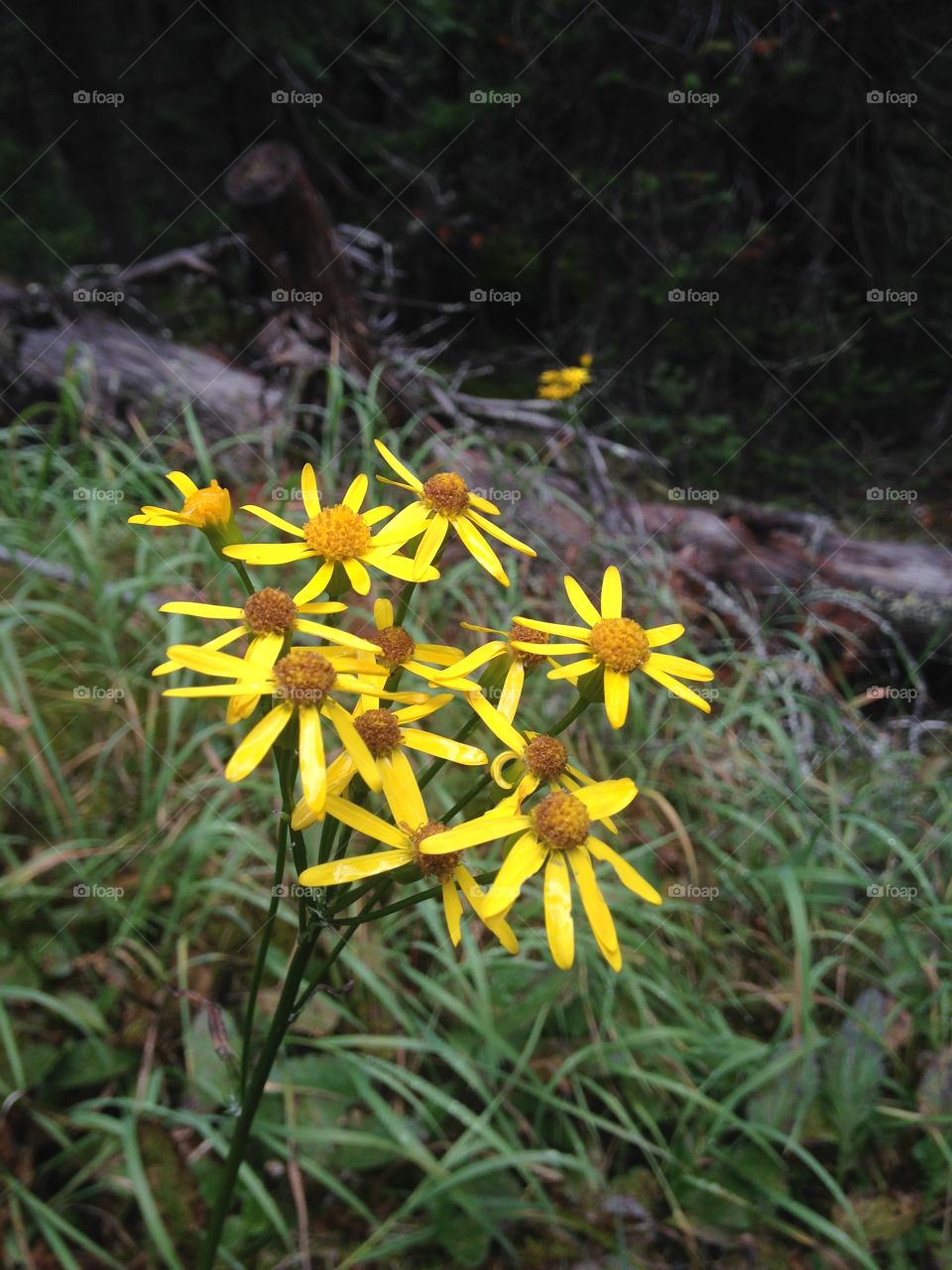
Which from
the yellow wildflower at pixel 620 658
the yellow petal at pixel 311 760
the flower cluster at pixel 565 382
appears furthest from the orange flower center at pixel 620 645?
the flower cluster at pixel 565 382

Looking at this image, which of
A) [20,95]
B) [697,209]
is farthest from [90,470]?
[20,95]

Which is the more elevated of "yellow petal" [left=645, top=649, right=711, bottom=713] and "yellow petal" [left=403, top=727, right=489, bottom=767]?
"yellow petal" [left=645, top=649, right=711, bottom=713]

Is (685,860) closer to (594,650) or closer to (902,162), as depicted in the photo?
(594,650)

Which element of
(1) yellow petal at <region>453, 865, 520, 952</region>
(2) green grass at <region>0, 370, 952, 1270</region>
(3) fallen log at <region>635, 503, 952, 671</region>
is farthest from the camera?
(3) fallen log at <region>635, 503, 952, 671</region>

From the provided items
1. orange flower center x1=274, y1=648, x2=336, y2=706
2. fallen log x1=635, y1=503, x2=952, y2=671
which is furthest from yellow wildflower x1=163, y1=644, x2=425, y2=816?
fallen log x1=635, y1=503, x2=952, y2=671

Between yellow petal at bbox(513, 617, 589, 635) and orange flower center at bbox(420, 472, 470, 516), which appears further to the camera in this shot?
orange flower center at bbox(420, 472, 470, 516)

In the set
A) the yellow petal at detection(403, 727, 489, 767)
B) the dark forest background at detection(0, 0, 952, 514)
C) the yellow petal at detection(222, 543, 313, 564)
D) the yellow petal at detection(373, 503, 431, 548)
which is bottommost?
the yellow petal at detection(403, 727, 489, 767)

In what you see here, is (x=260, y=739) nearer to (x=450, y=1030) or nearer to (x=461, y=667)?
→ (x=461, y=667)

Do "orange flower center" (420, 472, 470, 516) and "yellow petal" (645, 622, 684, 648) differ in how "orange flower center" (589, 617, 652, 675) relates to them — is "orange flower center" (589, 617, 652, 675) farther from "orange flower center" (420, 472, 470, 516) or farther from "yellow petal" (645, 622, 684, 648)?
"orange flower center" (420, 472, 470, 516)
